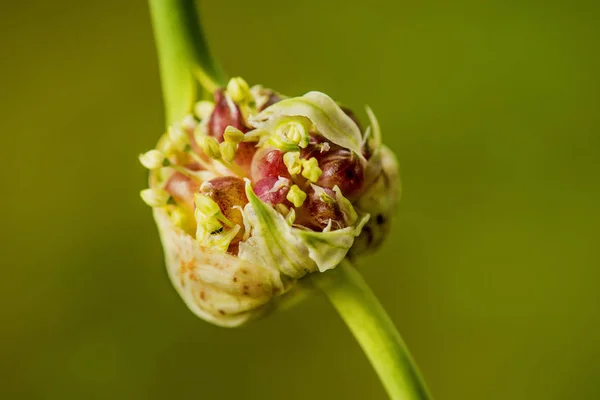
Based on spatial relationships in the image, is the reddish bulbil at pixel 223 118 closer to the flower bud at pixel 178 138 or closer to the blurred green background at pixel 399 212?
the flower bud at pixel 178 138

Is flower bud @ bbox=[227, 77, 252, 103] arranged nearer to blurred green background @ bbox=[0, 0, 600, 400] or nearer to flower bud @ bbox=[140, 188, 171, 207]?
flower bud @ bbox=[140, 188, 171, 207]

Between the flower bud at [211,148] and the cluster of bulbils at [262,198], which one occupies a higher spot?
the flower bud at [211,148]

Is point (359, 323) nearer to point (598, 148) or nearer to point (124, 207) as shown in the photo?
point (124, 207)

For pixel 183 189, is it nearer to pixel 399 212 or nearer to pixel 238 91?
pixel 238 91

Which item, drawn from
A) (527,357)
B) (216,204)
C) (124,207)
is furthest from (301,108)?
(527,357)

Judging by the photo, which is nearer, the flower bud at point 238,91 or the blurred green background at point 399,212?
the flower bud at point 238,91

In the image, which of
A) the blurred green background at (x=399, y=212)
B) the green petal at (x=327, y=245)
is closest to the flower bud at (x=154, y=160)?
the green petal at (x=327, y=245)
